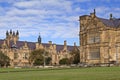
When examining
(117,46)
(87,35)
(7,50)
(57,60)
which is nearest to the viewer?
(117,46)

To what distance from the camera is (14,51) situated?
130 m

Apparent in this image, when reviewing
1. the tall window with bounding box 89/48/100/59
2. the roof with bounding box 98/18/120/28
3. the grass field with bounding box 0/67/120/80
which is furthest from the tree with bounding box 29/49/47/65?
the grass field with bounding box 0/67/120/80

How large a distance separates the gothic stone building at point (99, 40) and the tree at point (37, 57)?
22468mm

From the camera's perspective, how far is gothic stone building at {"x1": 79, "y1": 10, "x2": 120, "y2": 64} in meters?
89.8

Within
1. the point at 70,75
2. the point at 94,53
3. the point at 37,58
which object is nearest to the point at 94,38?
the point at 94,53

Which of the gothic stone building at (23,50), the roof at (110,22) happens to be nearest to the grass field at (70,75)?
the roof at (110,22)

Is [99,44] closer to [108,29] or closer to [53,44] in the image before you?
[108,29]

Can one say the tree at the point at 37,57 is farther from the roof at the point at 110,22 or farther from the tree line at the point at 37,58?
the roof at the point at 110,22

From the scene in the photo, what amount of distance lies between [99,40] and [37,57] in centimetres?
3198

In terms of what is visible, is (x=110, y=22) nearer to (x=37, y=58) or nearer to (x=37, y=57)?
(x=37, y=58)

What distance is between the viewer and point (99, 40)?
Result: 9256 centimetres

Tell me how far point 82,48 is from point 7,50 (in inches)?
1640

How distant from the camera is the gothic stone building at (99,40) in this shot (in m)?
89.8

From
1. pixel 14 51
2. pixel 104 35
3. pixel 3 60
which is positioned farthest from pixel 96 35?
pixel 14 51
